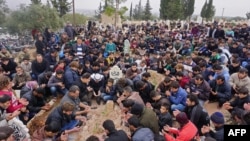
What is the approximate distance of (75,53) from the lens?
32.4 ft

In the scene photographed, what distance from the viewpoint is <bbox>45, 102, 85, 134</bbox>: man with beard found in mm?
4879

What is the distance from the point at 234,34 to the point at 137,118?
1380cm

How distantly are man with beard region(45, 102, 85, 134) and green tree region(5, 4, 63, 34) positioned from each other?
1028 inches

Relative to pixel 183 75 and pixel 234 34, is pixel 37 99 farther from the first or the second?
pixel 234 34

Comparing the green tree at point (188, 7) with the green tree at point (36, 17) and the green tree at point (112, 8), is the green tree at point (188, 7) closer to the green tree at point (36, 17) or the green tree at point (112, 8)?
Answer: the green tree at point (112, 8)

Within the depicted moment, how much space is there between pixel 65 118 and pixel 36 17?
1072 inches

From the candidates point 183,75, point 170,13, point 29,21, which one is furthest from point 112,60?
point 170,13

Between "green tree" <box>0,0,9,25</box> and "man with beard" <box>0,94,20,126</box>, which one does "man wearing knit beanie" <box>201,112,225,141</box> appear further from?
"green tree" <box>0,0,9,25</box>

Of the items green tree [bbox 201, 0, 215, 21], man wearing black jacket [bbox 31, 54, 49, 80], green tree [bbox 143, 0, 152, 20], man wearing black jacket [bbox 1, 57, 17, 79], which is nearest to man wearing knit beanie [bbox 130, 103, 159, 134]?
man wearing black jacket [bbox 31, 54, 49, 80]

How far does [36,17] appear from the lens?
2986 centimetres

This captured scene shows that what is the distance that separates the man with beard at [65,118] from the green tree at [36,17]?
26.1 m

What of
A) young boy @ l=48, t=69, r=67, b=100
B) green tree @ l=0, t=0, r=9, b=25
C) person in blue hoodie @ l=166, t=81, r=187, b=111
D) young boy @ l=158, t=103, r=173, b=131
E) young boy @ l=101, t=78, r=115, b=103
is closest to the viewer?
young boy @ l=158, t=103, r=173, b=131

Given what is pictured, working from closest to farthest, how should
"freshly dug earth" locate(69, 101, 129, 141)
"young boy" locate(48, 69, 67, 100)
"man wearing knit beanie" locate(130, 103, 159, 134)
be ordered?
"man wearing knit beanie" locate(130, 103, 159, 134), "freshly dug earth" locate(69, 101, 129, 141), "young boy" locate(48, 69, 67, 100)

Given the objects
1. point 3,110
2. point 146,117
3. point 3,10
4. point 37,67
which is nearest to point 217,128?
point 146,117
